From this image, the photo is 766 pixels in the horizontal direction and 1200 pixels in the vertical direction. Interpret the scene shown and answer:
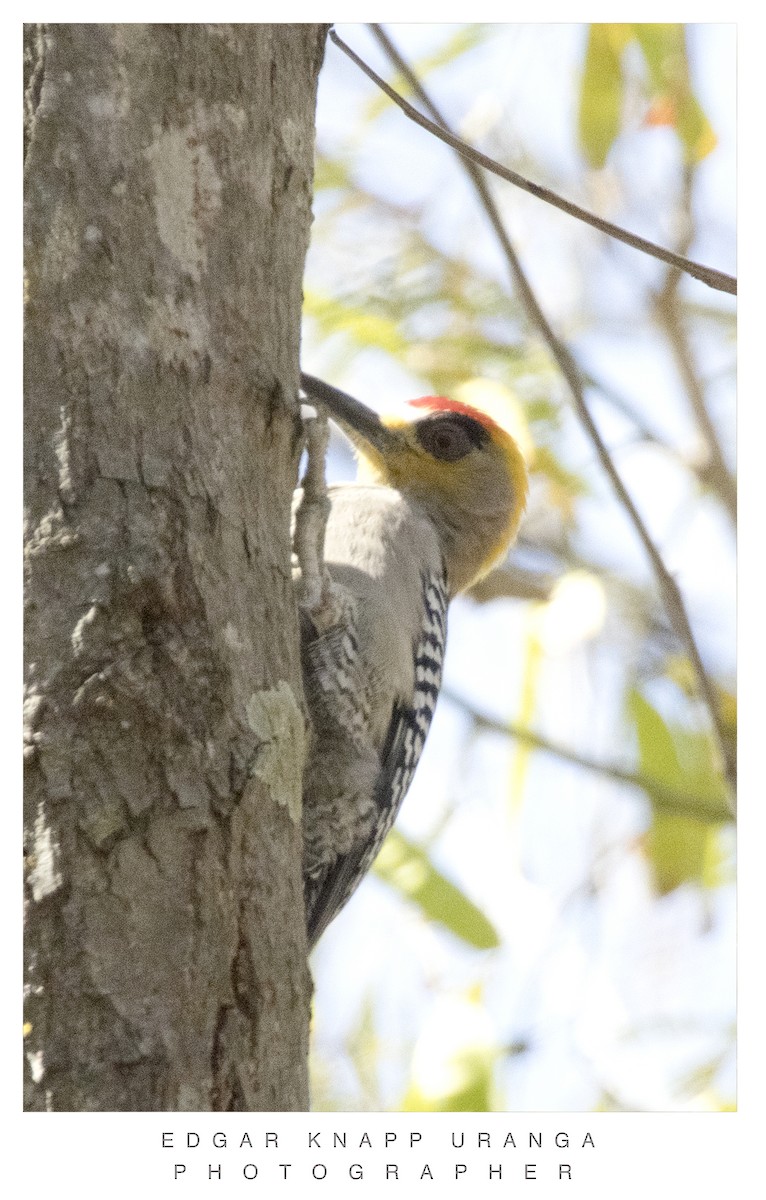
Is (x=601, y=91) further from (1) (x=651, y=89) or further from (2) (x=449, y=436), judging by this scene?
(2) (x=449, y=436)

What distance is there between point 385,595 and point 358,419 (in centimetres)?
92

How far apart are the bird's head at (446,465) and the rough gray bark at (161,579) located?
1769mm

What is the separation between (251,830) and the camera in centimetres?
211

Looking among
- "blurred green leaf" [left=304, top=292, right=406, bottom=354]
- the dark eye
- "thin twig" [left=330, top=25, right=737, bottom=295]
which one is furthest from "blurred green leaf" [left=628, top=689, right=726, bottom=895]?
"thin twig" [left=330, top=25, right=737, bottom=295]

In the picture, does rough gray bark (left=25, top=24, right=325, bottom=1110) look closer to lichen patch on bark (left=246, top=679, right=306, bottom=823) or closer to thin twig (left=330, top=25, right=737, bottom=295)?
lichen patch on bark (left=246, top=679, right=306, bottom=823)

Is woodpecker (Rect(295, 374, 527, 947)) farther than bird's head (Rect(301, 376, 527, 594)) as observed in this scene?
No

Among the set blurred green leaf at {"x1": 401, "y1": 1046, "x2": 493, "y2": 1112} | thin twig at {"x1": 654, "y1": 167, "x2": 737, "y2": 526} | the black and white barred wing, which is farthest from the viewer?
thin twig at {"x1": 654, "y1": 167, "x2": 737, "y2": 526}

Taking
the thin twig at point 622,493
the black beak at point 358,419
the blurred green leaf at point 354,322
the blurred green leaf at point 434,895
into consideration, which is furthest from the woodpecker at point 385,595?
the thin twig at point 622,493

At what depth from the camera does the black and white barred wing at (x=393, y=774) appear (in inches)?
133

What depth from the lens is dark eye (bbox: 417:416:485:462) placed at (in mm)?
4270

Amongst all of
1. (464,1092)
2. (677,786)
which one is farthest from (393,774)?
(677,786)

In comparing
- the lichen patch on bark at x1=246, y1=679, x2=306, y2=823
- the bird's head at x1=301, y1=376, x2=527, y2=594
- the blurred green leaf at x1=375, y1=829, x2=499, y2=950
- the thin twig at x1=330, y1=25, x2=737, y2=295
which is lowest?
the lichen patch on bark at x1=246, y1=679, x2=306, y2=823
